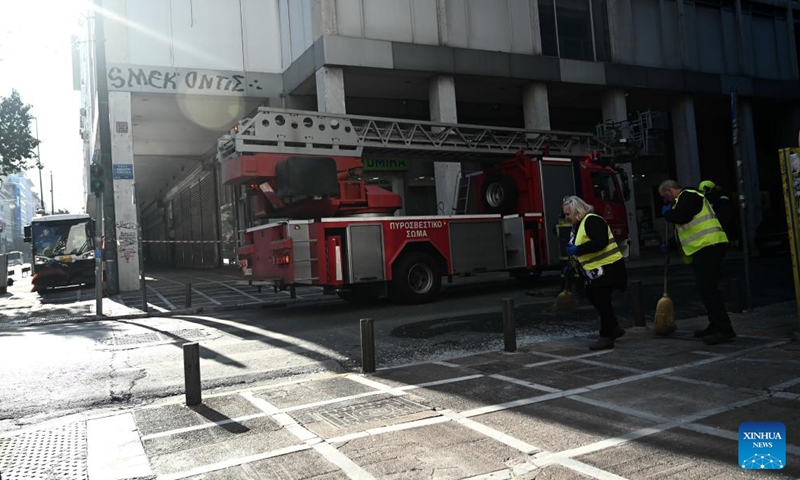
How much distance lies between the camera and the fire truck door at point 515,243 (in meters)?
13.0

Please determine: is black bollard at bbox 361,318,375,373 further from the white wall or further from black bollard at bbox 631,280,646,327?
the white wall

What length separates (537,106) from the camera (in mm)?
22594

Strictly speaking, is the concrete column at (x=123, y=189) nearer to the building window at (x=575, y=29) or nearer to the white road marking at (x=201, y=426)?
the white road marking at (x=201, y=426)

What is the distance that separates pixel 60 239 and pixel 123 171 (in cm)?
513

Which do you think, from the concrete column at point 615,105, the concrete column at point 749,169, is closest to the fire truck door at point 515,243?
the concrete column at point 615,105

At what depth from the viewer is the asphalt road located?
20.0 feet

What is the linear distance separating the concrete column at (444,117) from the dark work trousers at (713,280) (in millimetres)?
13800

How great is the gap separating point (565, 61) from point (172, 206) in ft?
111

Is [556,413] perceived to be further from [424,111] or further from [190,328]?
[424,111]

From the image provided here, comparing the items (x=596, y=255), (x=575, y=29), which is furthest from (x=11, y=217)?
(x=596, y=255)

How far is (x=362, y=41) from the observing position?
1942 centimetres

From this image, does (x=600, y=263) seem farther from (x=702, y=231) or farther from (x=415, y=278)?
(x=415, y=278)

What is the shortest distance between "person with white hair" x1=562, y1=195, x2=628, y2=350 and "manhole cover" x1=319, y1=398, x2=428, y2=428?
2806 mm

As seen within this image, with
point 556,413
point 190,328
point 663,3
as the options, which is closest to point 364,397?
point 556,413
